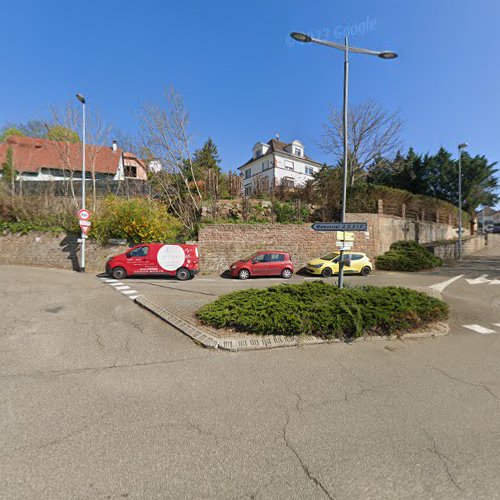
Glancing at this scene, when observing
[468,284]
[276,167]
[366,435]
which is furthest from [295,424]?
[276,167]

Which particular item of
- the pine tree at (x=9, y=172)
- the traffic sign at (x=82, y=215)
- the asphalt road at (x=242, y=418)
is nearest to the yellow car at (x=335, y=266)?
the asphalt road at (x=242, y=418)

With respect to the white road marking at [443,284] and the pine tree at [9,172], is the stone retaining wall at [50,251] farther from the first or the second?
the white road marking at [443,284]

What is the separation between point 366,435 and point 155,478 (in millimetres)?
1985

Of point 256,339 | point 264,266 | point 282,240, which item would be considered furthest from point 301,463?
point 282,240

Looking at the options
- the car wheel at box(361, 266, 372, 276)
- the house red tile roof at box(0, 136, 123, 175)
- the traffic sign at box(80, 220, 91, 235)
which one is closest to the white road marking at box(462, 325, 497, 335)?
the car wheel at box(361, 266, 372, 276)

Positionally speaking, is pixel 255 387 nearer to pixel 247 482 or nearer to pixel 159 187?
pixel 247 482

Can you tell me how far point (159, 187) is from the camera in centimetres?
1861

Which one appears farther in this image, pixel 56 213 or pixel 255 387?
pixel 56 213

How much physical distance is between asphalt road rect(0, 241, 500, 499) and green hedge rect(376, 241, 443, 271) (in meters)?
12.7

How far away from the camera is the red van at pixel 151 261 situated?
468 inches

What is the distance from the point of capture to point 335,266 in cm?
1455

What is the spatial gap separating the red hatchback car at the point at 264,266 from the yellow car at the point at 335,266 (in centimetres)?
161

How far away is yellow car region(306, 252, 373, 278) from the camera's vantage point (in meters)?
14.5

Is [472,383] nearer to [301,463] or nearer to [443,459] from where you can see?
[443,459]
